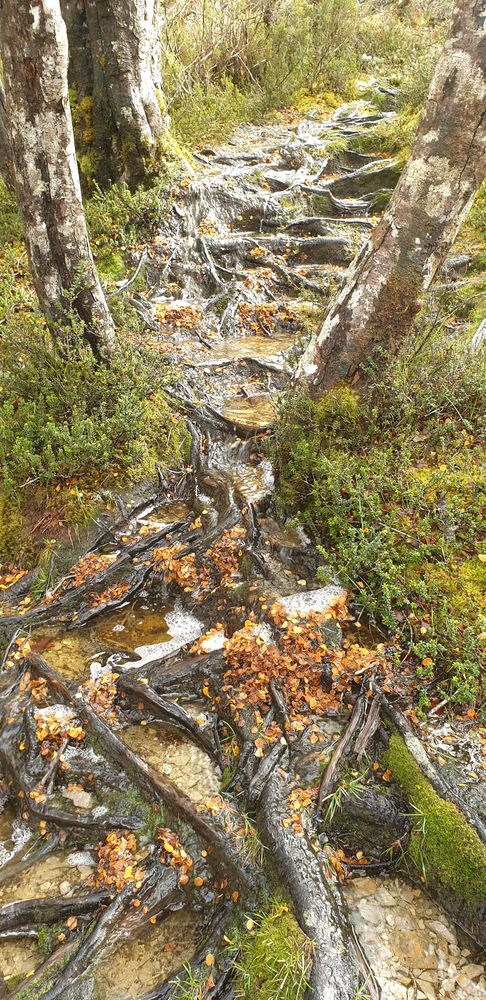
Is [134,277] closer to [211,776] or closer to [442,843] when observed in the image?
[211,776]

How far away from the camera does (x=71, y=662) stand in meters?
4.79

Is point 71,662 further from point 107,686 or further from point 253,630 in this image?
point 253,630

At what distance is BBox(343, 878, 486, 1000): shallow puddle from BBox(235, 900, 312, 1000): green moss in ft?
1.56

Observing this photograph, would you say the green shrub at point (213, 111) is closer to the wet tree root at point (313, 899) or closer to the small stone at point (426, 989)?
the wet tree root at point (313, 899)

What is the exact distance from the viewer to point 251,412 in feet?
24.8

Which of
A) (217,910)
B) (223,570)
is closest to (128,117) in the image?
(223,570)

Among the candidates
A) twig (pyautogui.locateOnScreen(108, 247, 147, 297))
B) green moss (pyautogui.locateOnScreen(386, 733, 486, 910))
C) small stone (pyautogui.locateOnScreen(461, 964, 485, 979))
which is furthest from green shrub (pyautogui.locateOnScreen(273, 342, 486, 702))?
twig (pyautogui.locateOnScreen(108, 247, 147, 297))

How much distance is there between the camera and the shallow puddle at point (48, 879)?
11.3ft

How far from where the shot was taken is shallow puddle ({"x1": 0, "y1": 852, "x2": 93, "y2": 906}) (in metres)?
3.43

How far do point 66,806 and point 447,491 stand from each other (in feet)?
13.3

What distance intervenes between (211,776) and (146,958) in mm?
1097

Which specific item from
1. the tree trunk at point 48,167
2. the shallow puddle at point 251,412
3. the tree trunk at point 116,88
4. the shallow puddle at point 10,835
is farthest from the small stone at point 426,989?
the tree trunk at point 116,88

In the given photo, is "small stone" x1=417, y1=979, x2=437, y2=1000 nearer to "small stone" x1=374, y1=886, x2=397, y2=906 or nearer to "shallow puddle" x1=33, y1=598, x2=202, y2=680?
"small stone" x1=374, y1=886, x2=397, y2=906

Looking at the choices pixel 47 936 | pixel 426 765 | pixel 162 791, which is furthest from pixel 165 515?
pixel 47 936
